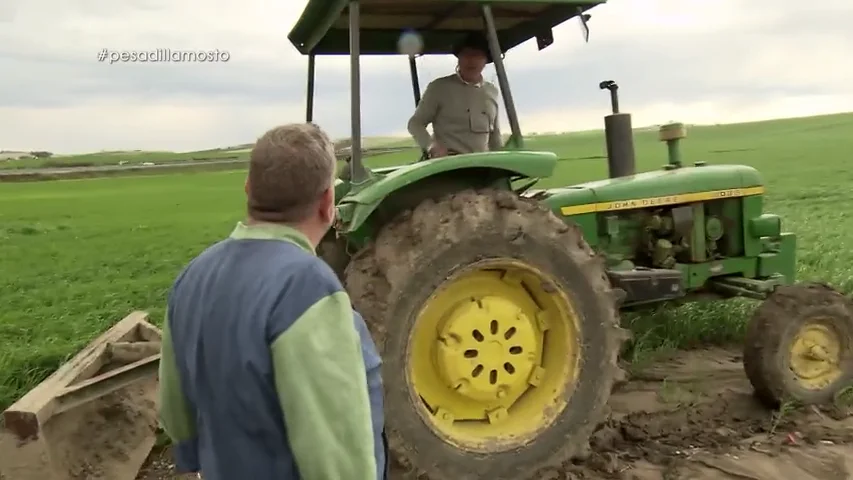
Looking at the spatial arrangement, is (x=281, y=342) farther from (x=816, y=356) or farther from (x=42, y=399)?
(x=816, y=356)

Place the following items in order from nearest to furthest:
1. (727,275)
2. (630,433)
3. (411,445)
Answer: (411,445), (630,433), (727,275)

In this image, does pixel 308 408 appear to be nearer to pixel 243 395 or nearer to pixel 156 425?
pixel 243 395

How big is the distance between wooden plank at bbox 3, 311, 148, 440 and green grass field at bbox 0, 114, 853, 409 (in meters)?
0.74

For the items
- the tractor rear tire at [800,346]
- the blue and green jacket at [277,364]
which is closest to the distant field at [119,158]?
the tractor rear tire at [800,346]

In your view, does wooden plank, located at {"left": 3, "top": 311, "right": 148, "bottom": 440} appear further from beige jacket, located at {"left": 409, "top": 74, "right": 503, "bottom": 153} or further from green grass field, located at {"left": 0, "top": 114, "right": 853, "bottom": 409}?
beige jacket, located at {"left": 409, "top": 74, "right": 503, "bottom": 153}

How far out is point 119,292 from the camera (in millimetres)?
7566

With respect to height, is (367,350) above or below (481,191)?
below

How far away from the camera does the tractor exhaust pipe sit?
5.05m

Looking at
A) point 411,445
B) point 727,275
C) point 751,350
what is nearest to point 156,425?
point 411,445

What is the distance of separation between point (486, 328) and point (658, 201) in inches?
66.6

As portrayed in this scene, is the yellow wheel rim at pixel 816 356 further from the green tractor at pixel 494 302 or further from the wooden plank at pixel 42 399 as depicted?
the wooden plank at pixel 42 399

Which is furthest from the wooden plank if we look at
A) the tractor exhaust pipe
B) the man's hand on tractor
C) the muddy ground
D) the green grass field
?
the tractor exhaust pipe

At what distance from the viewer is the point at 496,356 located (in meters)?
3.74

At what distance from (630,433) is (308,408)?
2956 mm
